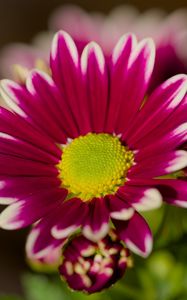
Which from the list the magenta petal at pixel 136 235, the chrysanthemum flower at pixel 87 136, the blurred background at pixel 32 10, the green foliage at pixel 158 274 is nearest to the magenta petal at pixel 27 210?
the chrysanthemum flower at pixel 87 136

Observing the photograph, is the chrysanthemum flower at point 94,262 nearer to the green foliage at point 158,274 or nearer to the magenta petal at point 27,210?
the magenta petal at point 27,210

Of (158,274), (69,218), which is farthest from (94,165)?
(158,274)

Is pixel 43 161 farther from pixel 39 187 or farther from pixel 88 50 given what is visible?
pixel 88 50

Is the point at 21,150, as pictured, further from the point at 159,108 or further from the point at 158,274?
the point at 158,274

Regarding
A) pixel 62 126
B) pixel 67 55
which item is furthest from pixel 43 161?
pixel 67 55

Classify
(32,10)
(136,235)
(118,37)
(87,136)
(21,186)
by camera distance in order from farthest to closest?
1. (32,10)
2. (118,37)
3. (87,136)
4. (21,186)
5. (136,235)

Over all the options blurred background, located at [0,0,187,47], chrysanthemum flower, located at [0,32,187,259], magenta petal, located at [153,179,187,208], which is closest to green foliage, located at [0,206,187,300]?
chrysanthemum flower, located at [0,32,187,259]
